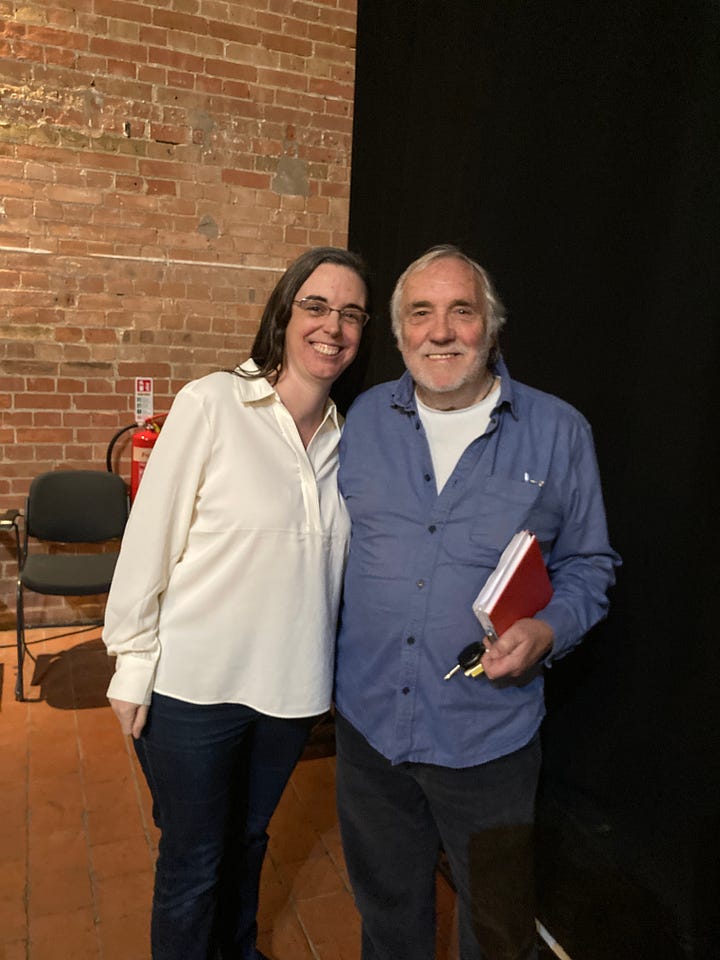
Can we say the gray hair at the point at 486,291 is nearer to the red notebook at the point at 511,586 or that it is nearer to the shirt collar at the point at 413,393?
the shirt collar at the point at 413,393

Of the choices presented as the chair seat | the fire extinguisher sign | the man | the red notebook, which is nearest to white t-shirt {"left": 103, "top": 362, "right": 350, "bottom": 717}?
the man

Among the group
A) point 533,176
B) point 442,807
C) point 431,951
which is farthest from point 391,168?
point 431,951

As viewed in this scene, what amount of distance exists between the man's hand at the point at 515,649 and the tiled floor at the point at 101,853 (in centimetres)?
112

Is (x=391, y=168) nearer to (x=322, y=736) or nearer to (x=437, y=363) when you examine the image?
(x=437, y=363)

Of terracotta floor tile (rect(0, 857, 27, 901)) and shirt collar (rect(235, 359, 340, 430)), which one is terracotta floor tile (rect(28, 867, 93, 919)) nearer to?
terracotta floor tile (rect(0, 857, 27, 901))

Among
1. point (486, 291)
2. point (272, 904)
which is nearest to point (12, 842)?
point (272, 904)

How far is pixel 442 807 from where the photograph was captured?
54.7 inches

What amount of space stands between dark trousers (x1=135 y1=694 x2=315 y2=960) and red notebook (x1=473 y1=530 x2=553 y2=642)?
0.50 meters

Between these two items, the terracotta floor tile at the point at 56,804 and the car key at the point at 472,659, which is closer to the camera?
the car key at the point at 472,659

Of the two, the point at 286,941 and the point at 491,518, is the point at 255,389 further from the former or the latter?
the point at 286,941

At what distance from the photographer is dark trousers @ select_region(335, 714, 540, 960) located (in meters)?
1.37

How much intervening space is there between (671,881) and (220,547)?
4.06ft

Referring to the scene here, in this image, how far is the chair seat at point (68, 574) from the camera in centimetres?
321

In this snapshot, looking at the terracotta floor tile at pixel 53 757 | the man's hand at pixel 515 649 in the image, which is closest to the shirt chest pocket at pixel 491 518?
the man's hand at pixel 515 649
